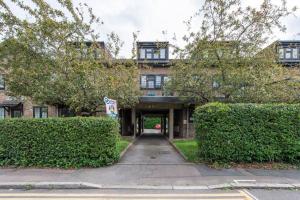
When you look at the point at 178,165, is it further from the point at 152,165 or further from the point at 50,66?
the point at 50,66

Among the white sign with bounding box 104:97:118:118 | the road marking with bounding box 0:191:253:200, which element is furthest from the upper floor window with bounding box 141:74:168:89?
the road marking with bounding box 0:191:253:200

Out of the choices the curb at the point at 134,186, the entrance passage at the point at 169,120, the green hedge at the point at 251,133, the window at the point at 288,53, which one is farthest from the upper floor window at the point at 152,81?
the curb at the point at 134,186

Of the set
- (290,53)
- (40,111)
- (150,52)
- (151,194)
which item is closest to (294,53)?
(290,53)

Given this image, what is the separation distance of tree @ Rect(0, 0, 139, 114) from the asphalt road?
6.21 metres

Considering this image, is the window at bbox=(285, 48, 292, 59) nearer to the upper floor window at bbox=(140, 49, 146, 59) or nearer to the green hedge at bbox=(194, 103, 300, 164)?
the upper floor window at bbox=(140, 49, 146, 59)

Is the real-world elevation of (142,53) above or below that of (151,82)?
above

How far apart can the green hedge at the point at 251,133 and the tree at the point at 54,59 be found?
18.3 feet

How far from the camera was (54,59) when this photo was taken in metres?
13.7

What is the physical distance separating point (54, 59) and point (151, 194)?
29.4 ft

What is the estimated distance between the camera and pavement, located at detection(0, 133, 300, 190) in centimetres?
813

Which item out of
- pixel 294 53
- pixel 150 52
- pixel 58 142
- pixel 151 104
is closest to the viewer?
pixel 58 142

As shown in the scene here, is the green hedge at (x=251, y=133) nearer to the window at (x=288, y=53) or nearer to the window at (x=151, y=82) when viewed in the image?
the window at (x=151, y=82)

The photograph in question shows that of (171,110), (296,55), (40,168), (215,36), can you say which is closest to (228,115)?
(215,36)

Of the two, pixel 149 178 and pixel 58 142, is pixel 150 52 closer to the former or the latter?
pixel 58 142
